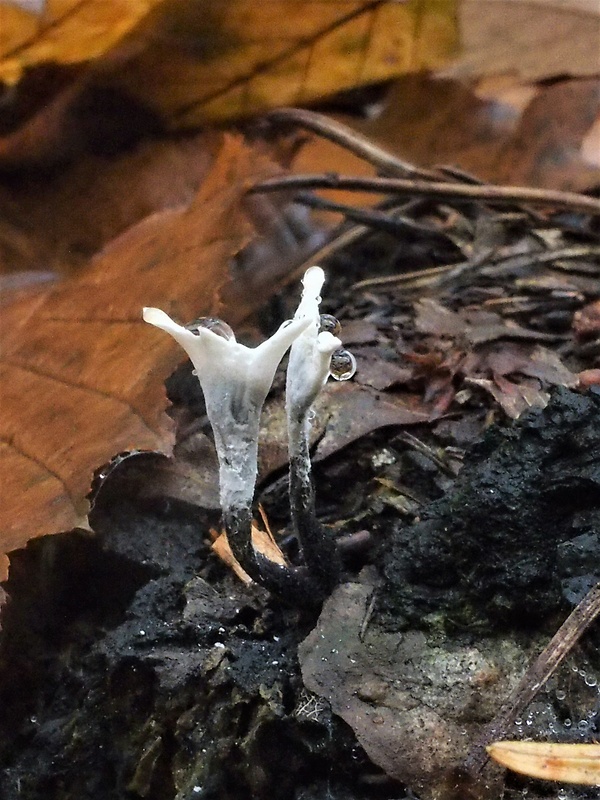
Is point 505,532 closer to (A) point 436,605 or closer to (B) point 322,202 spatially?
(A) point 436,605

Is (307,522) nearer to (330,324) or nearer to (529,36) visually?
(330,324)

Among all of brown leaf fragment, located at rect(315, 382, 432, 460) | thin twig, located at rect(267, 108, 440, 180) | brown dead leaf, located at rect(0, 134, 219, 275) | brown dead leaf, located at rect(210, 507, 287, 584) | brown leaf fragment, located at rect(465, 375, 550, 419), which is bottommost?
brown leaf fragment, located at rect(465, 375, 550, 419)

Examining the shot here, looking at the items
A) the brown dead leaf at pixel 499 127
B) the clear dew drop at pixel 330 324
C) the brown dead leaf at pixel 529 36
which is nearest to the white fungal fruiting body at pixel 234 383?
the clear dew drop at pixel 330 324

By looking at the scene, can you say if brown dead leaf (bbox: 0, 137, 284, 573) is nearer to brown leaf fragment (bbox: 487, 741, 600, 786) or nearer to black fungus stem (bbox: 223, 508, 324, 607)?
black fungus stem (bbox: 223, 508, 324, 607)

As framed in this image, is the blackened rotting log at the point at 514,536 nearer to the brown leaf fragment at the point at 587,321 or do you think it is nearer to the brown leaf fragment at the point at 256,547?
the brown leaf fragment at the point at 256,547

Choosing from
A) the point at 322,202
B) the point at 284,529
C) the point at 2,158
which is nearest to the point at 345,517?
the point at 284,529

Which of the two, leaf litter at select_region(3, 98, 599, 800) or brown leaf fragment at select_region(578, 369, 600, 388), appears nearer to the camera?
leaf litter at select_region(3, 98, 599, 800)

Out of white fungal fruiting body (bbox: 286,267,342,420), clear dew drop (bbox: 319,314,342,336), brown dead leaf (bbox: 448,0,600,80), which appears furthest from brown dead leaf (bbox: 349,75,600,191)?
white fungal fruiting body (bbox: 286,267,342,420)
